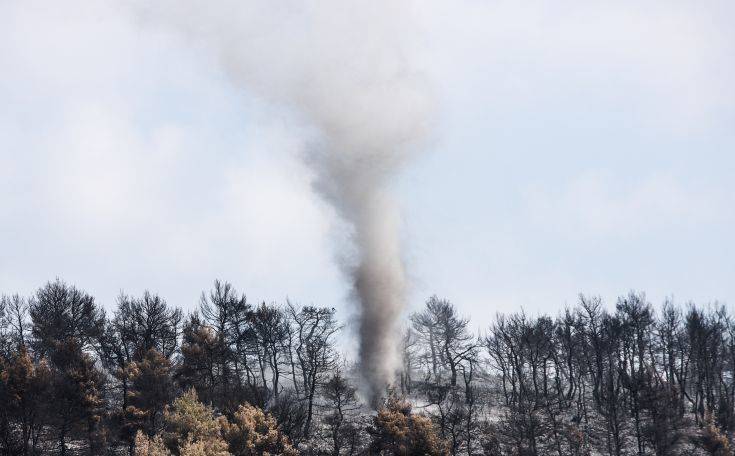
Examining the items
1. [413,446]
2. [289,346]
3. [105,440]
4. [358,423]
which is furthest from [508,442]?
[105,440]

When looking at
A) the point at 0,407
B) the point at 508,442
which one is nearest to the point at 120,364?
the point at 0,407

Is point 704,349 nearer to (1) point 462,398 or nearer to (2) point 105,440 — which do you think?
(1) point 462,398

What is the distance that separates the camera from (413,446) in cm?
4616

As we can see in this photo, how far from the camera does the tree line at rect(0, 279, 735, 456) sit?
44.4m

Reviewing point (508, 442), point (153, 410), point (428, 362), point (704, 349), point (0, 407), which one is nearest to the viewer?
point (0, 407)

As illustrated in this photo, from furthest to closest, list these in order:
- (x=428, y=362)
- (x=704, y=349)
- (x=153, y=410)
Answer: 1. (x=428, y=362)
2. (x=704, y=349)
3. (x=153, y=410)

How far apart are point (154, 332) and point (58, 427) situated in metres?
15.5

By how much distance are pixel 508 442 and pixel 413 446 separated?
11.2 metres

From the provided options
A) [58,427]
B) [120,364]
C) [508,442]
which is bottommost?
[508,442]

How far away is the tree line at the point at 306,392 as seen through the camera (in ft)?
146

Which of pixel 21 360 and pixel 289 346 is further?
pixel 289 346

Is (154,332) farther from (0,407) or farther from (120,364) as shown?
(0,407)

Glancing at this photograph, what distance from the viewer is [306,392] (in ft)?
A: 212

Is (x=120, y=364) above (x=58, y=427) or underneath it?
above
